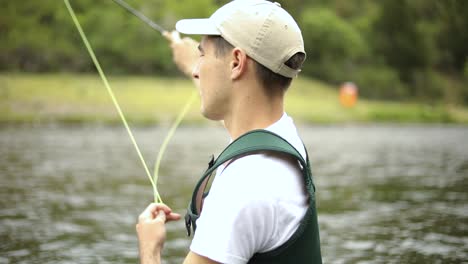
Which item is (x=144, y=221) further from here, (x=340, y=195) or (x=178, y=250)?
(x=340, y=195)

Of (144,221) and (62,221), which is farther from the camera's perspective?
(62,221)

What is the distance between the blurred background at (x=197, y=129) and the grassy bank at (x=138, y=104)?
13cm

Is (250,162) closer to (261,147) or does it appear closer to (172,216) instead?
(261,147)

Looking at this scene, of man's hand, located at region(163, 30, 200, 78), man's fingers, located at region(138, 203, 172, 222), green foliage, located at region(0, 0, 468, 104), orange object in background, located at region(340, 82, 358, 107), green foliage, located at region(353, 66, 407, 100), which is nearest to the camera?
man's fingers, located at region(138, 203, 172, 222)

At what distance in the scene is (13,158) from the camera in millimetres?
16953

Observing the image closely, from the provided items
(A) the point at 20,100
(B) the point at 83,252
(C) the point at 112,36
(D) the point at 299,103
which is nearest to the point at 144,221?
(B) the point at 83,252

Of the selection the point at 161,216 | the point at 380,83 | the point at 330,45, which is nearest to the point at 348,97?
the point at 380,83

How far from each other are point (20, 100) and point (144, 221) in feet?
117

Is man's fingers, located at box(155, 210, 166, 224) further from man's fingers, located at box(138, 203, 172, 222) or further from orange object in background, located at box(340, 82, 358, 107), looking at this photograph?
orange object in background, located at box(340, 82, 358, 107)

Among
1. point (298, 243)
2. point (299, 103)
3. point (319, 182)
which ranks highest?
point (298, 243)

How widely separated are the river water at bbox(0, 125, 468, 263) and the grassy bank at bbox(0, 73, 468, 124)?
42.6 ft

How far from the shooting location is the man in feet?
6.28

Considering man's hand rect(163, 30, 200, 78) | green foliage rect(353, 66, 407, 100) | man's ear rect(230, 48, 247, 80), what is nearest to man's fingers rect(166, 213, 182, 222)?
man's ear rect(230, 48, 247, 80)

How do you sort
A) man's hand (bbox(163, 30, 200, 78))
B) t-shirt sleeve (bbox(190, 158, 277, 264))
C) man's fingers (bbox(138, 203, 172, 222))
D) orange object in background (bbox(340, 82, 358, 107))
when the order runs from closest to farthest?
t-shirt sleeve (bbox(190, 158, 277, 264))
man's fingers (bbox(138, 203, 172, 222))
man's hand (bbox(163, 30, 200, 78))
orange object in background (bbox(340, 82, 358, 107))
